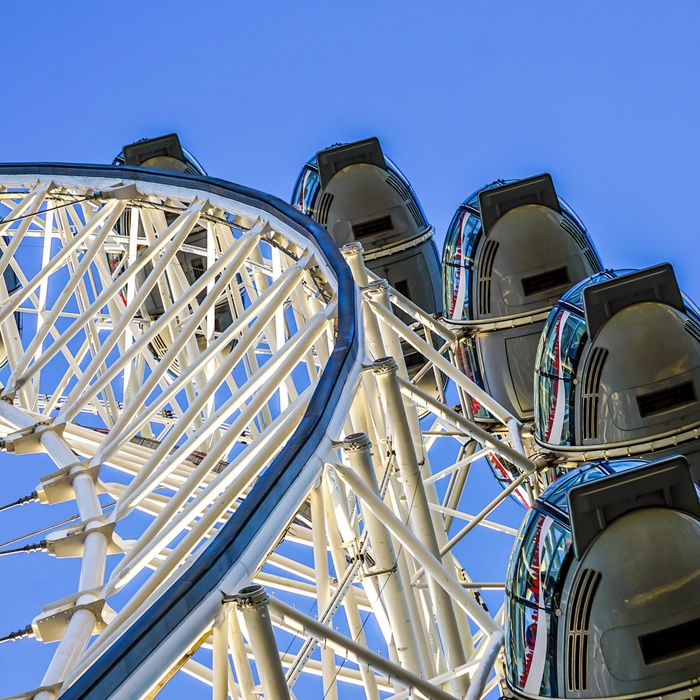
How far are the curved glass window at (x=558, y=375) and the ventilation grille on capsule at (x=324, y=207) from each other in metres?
8.74

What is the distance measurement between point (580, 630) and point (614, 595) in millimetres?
463

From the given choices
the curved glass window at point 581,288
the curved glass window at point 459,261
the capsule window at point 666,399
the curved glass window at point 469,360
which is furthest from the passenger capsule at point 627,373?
the curved glass window at point 459,261

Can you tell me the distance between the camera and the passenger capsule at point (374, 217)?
24766mm

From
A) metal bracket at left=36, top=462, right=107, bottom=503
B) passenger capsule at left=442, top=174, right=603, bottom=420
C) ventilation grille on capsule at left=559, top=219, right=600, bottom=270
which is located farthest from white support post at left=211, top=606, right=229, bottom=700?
ventilation grille on capsule at left=559, top=219, right=600, bottom=270

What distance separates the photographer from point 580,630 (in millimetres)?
11656

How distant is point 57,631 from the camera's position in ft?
43.8

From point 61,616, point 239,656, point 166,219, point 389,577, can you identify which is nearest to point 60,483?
point 61,616

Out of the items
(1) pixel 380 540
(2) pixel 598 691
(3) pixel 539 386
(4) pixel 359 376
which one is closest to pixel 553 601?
(2) pixel 598 691

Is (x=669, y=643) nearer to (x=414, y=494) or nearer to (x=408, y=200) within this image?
(x=414, y=494)

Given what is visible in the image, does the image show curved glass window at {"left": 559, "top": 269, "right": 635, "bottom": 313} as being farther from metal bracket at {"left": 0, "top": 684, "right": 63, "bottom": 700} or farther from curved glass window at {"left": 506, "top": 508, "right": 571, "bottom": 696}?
metal bracket at {"left": 0, "top": 684, "right": 63, "bottom": 700}

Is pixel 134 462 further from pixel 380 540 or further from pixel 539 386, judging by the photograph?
pixel 380 540

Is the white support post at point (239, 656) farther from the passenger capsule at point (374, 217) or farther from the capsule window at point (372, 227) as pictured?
Answer: the capsule window at point (372, 227)

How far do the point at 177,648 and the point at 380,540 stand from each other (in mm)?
3874

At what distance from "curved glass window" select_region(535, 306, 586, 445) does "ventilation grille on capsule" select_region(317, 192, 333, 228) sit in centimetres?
874
